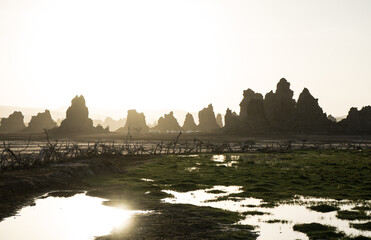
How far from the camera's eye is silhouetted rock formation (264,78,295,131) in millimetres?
186650

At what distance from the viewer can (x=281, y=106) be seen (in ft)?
631

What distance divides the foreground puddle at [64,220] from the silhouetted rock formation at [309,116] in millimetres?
157660

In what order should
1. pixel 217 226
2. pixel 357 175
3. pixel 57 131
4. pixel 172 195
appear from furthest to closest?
pixel 57 131, pixel 357 175, pixel 172 195, pixel 217 226

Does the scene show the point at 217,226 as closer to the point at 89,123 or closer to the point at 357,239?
the point at 357,239

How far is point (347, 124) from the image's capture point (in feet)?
562

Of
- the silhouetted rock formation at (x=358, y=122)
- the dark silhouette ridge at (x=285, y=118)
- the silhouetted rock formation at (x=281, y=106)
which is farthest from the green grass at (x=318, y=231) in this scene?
the silhouetted rock formation at (x=281, y=106)

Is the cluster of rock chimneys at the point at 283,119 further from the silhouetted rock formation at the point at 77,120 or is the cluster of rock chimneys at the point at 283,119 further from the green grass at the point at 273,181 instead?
the green grass at the point at 273,181

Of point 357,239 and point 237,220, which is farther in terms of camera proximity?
point 237,220

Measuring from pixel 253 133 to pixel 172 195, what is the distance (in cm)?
14599

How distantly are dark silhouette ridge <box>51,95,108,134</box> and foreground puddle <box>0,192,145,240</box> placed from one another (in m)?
152

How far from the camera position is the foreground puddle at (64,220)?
1694 cm

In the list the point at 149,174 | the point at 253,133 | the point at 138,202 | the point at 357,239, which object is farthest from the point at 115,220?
the point at 253,133

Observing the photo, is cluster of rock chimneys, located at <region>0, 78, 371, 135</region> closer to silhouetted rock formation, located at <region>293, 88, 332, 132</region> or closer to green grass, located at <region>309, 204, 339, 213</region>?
silhouetted rock formation, located at <region>293, 88, 332, 132</region>

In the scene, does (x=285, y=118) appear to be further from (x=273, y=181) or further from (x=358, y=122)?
(x=273, y=181)
